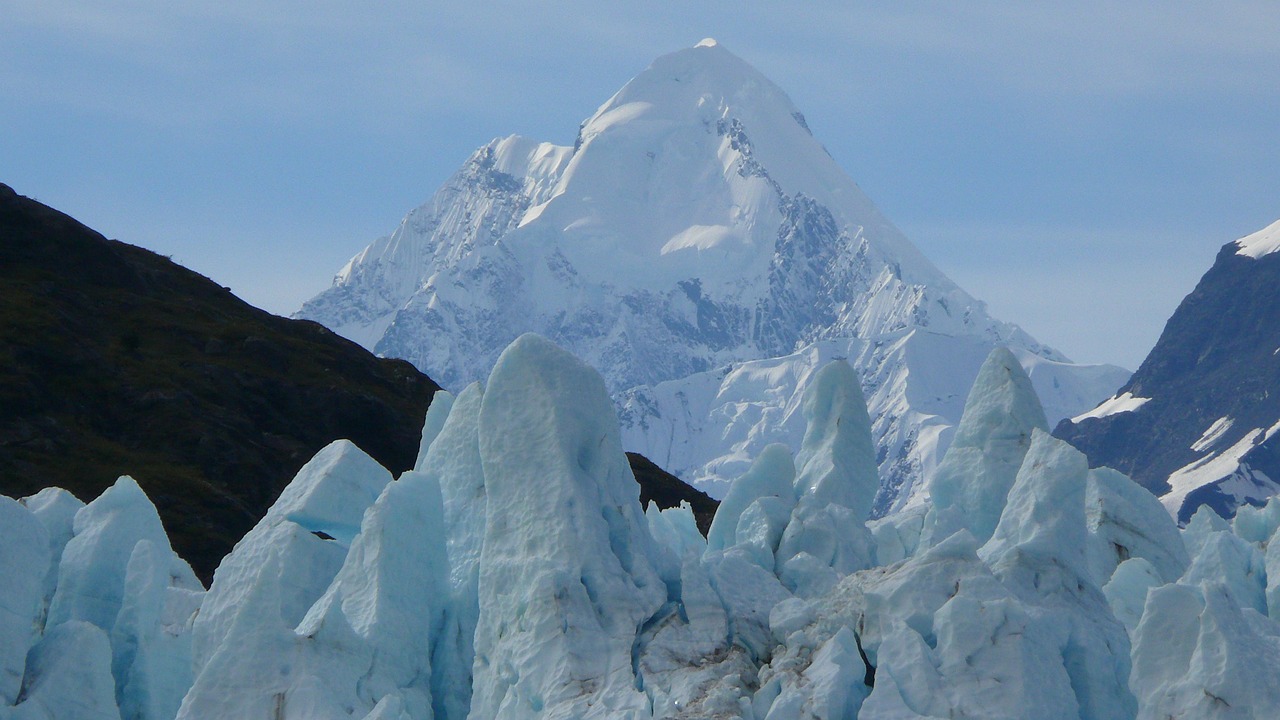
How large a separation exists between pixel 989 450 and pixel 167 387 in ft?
222

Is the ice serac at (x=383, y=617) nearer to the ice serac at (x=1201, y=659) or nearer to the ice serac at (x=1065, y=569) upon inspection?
the ice serac at (x=1065, y=569)

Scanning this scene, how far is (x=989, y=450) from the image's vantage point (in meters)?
37.8

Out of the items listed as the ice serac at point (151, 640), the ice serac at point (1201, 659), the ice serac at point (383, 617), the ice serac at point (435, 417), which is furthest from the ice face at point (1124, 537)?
the ice serac at point (151, 640)

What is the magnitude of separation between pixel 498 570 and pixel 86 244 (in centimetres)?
9060

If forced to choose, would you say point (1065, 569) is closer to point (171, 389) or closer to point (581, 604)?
point (581, 604)

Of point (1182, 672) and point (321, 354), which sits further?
point (321, 354)

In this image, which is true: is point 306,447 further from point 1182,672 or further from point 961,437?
point 1182,672

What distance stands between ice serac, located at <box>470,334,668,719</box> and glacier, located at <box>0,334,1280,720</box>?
0.15 feet

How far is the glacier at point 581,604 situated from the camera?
25203 mm

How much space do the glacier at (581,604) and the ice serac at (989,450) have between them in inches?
66.8

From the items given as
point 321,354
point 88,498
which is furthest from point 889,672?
point 321,354

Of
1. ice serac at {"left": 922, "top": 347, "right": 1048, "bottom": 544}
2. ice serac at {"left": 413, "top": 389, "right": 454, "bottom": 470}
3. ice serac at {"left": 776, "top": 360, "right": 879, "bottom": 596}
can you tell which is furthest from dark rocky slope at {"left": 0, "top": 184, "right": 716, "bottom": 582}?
ice serac at {"left": 922, "top": 347, "right": 1048, "bottom": 544}

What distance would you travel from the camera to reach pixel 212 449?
89000mm

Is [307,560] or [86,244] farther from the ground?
[86,244]
